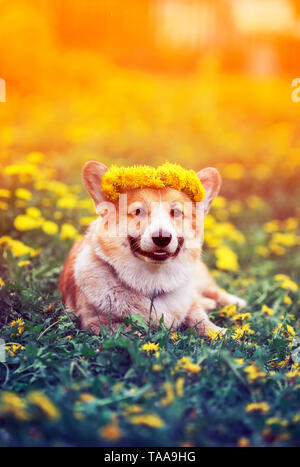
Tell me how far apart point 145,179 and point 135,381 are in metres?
1.16

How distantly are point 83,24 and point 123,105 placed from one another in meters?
1.38

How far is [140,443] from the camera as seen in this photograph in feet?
6.20

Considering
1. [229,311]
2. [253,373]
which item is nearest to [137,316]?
[253,373]

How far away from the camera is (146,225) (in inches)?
103

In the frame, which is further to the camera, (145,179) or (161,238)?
(145,179)

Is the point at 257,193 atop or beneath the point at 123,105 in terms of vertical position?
beneath

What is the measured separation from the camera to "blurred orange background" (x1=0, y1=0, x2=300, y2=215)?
20.7ft

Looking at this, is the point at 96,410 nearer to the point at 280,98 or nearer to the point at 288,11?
the point at 288,11

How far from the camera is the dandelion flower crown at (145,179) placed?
2.71 metres

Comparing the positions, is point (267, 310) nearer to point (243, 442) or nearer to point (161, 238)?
point (161, 238)

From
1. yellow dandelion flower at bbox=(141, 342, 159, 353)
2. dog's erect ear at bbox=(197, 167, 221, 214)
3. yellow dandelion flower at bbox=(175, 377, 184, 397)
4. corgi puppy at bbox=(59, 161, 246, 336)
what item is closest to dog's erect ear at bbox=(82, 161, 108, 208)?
corgi puppy at bbox=(59, 161, 246, 336)

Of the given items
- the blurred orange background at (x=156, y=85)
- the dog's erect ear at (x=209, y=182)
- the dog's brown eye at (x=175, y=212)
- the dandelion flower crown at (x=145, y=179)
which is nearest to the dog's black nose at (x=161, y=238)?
the dog's brown eye at (x=175, y=212)
